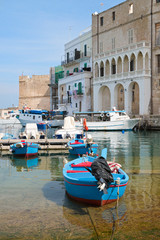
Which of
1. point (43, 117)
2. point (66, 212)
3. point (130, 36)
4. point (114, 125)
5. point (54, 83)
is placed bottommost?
point (66, 212)

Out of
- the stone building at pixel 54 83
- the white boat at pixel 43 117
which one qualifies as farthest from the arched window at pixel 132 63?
the stone building at pixel 54 83

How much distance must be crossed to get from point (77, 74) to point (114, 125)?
52.6 ft

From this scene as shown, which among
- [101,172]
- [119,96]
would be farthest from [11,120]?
[101,172]

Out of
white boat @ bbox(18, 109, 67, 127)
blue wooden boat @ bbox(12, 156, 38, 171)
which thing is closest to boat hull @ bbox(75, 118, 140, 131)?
white boat @ bbox(18, 109, 67, 127)

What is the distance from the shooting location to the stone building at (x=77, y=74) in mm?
46125

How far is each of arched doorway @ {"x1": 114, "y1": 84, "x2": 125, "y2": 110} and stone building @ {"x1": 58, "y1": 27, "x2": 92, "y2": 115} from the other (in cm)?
648

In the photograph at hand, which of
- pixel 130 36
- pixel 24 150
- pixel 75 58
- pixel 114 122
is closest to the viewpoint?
pixel 24 150

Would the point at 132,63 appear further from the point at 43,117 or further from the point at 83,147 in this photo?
the point at 83,147

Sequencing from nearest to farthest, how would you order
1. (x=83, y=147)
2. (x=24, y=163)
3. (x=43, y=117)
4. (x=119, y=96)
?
(x=24, y=163) < (x=83, y=147) < (x=119, y=96) < (x=43, y=117)

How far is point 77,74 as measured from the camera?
47438 mm

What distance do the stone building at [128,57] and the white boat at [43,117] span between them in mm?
6945

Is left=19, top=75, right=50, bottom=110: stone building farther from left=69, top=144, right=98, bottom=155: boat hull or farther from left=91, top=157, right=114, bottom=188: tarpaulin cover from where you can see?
left=91, top=157, right=114, bottom=188: tarpaulin cover

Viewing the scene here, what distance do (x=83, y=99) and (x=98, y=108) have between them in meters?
4.85

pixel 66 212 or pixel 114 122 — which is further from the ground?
pixel 114 122
